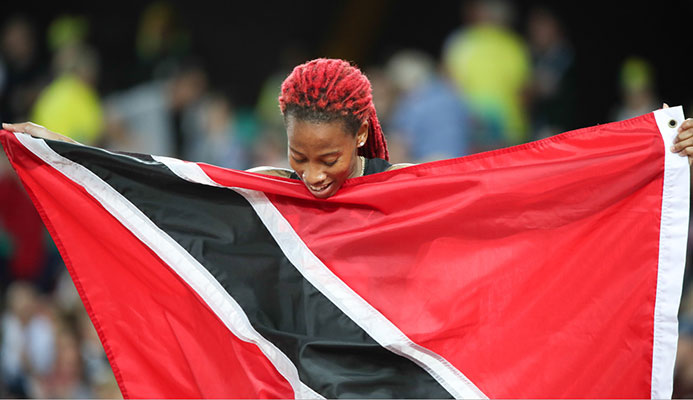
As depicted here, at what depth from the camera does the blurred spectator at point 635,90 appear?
636 centimetres

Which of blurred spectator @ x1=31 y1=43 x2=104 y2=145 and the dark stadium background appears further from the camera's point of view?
the dark stadium background

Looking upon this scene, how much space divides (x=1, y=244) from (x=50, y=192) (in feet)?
14.7

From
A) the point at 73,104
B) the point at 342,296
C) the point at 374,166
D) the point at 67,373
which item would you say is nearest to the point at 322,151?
the point at 374,166

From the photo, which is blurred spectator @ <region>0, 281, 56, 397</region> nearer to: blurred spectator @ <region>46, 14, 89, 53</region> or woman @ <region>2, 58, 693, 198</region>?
blurred spectator @ <region>46, 14, 89, 53</region>

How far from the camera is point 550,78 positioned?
6922 millimetres

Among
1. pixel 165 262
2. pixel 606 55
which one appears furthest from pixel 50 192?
pixel 606 55

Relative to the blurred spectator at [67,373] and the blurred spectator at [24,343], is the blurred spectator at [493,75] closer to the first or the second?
the blurred spectator at [67,373]

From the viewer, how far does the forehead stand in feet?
9.77

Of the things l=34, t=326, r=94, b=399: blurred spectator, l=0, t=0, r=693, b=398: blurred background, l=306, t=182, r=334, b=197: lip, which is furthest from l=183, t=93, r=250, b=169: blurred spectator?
l=306, t=182, r=334, b=197: lip

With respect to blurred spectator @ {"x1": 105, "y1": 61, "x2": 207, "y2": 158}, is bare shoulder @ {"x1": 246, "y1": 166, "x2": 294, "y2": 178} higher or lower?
lower

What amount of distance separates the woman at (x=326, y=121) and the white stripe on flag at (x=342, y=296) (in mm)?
227

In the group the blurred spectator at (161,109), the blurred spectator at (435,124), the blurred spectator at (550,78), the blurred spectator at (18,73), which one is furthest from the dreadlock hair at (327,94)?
the blurred spectator at (18,73)

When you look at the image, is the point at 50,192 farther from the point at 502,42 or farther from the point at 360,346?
the point at 502,42

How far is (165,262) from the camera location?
3.28m
